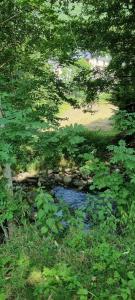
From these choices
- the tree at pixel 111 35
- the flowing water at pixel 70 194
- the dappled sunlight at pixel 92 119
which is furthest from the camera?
the dappled sunlight at pixel 92 119

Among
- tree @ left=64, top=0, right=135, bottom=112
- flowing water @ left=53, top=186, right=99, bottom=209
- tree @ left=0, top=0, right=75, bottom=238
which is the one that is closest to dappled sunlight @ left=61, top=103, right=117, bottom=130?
tree @ left=64, top=0, right=135, bottom=112

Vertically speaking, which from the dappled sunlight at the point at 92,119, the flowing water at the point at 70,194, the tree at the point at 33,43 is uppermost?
the tree at the point at 33,43

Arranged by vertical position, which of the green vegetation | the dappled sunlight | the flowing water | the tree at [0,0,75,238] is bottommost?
the flowing water

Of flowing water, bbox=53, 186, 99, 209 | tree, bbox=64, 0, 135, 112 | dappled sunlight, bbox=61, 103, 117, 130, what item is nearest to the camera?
flowing water, bbox=53, 186, 99, 209

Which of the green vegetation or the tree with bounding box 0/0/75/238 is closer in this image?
the green vegetation

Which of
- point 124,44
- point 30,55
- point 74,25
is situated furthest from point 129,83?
point 30,55

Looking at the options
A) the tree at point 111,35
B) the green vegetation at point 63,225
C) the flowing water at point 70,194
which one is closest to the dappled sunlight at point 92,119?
the tree at point 111,35

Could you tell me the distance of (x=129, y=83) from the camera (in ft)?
45.9

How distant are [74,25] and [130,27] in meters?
1.73

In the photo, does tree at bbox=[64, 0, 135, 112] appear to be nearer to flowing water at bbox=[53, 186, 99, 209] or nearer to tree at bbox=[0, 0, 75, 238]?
tree at bbox=[0, 0, 75, 238]

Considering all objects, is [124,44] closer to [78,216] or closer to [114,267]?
[78,216]

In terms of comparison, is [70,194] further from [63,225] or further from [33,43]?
[63,225]

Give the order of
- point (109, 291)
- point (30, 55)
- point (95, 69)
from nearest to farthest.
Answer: point (109, 291)
point (30, 55)
point (95, 69)

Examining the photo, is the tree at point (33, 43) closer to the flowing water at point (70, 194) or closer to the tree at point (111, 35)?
the tree at point (111, 35)
